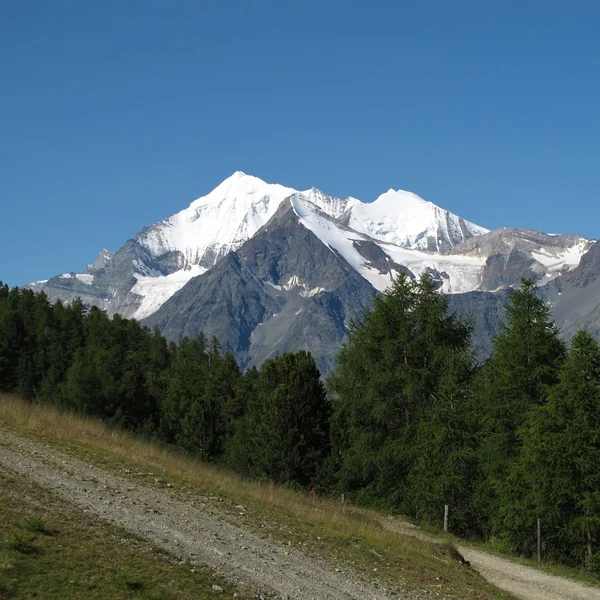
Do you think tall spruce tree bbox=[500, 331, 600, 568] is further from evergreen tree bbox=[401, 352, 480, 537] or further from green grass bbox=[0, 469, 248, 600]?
green grass bbox=[0, 469, 248, 600]

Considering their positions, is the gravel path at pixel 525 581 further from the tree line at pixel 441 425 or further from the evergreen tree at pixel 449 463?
the evergreen tree at pixel 449 463

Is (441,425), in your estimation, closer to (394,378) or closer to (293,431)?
(394,378)

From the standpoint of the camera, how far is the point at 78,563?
13.5m

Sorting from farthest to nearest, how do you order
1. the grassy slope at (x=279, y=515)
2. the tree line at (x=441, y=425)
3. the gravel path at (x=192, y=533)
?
the tree line at (x=441, y=425), the grassy slope at (x=279, y=515), the gravel path at (x=192, y=533)

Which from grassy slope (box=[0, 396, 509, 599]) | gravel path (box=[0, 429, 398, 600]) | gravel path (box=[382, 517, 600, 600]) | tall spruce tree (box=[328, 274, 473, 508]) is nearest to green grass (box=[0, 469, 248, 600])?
gravel path (box=[0, 429, 398, 600])

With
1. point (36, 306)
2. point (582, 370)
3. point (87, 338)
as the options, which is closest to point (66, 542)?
point (582, 370)

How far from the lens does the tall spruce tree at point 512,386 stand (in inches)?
1407

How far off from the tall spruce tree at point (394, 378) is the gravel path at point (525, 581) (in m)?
13.0

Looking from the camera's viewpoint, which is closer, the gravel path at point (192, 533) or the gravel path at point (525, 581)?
the gravel path at point (192, 533)

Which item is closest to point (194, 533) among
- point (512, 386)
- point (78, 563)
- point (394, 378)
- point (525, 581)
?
point (78, 563)

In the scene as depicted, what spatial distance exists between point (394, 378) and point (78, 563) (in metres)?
30.3

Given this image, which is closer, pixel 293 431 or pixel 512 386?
pixel 512 386

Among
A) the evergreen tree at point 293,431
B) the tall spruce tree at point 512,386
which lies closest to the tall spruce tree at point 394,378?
the tall spruce tree at point 512,386

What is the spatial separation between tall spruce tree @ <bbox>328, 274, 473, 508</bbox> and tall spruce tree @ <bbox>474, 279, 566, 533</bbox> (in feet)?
9.89
